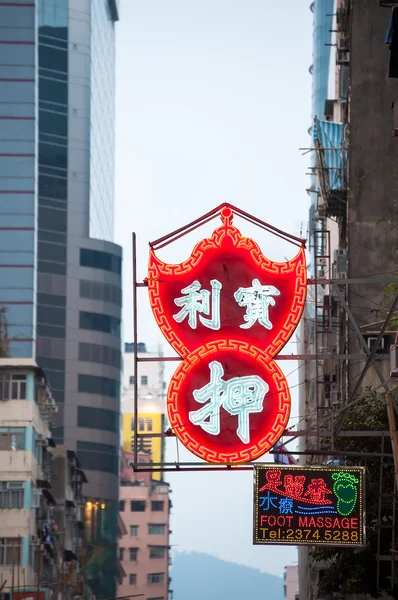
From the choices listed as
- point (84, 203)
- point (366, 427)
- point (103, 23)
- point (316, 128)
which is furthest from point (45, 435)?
point (103, 23)

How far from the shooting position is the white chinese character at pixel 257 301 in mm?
27266

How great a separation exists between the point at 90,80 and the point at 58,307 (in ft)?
81.7

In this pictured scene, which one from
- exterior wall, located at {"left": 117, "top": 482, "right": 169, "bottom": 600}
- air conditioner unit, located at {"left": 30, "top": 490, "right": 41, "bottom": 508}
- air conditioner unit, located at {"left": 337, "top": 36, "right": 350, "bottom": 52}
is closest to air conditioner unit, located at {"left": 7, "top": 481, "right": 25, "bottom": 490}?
air conditioner unit, located at {"left": 30, "top": 490, "right": 41, "bottom": 508}

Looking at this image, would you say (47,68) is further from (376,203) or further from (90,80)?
(376,203)

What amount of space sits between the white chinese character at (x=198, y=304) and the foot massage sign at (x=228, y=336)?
2cm

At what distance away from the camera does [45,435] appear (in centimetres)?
8238

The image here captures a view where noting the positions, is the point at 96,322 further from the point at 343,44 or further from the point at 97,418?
the point at 343,44

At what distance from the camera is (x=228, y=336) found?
1072 inches

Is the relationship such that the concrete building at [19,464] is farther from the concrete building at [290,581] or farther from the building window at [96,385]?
the concrete building at [290,581]

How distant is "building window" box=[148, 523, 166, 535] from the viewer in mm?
170625

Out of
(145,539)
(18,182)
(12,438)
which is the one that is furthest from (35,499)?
(145,539)

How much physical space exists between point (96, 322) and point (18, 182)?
1784 centimetres

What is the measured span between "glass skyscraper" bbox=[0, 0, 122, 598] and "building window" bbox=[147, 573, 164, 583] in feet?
101

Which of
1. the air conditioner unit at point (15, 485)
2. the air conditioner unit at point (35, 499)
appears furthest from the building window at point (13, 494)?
the air conditioner unit at point (35, 499)
